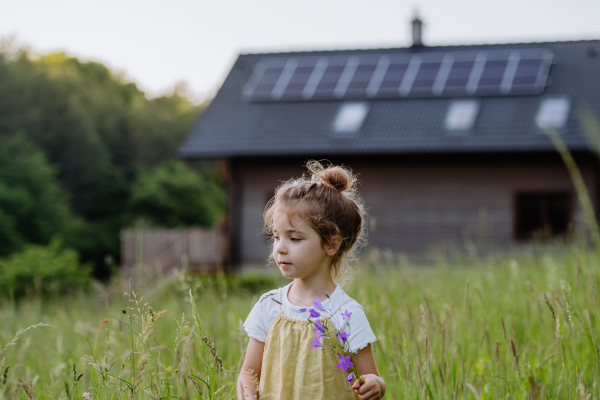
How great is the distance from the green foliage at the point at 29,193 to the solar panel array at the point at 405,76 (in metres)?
16.7

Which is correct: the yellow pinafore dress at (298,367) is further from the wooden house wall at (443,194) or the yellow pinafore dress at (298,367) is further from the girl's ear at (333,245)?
the wooden house wall at (443,194)

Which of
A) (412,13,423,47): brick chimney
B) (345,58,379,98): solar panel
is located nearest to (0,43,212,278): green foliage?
(345,58,379,98): solar panel

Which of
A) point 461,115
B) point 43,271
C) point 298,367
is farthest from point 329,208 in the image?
point 43,271

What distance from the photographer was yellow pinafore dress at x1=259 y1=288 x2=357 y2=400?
6.09ft

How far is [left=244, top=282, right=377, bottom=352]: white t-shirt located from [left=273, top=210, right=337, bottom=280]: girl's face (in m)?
0.11

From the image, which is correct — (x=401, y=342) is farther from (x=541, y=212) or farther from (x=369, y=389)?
(x=541, y=212)

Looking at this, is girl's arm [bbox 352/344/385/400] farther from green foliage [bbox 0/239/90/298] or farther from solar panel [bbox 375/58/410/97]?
green foliage [bbox 0/239/90/298]

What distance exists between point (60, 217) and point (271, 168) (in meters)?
18.4

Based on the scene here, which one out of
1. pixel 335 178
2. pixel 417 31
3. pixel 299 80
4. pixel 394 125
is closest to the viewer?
pixel 335 178

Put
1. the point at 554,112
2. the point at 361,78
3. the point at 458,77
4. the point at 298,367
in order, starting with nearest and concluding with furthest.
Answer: the point at 298,367 < the point at 554,112 < the point at 458,77 < the point at 361,78

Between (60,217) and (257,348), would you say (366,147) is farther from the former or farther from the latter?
(60,217)

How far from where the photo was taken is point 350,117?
1684 cm

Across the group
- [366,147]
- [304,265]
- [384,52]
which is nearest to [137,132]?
[384,52]

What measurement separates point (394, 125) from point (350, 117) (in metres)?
1.22
